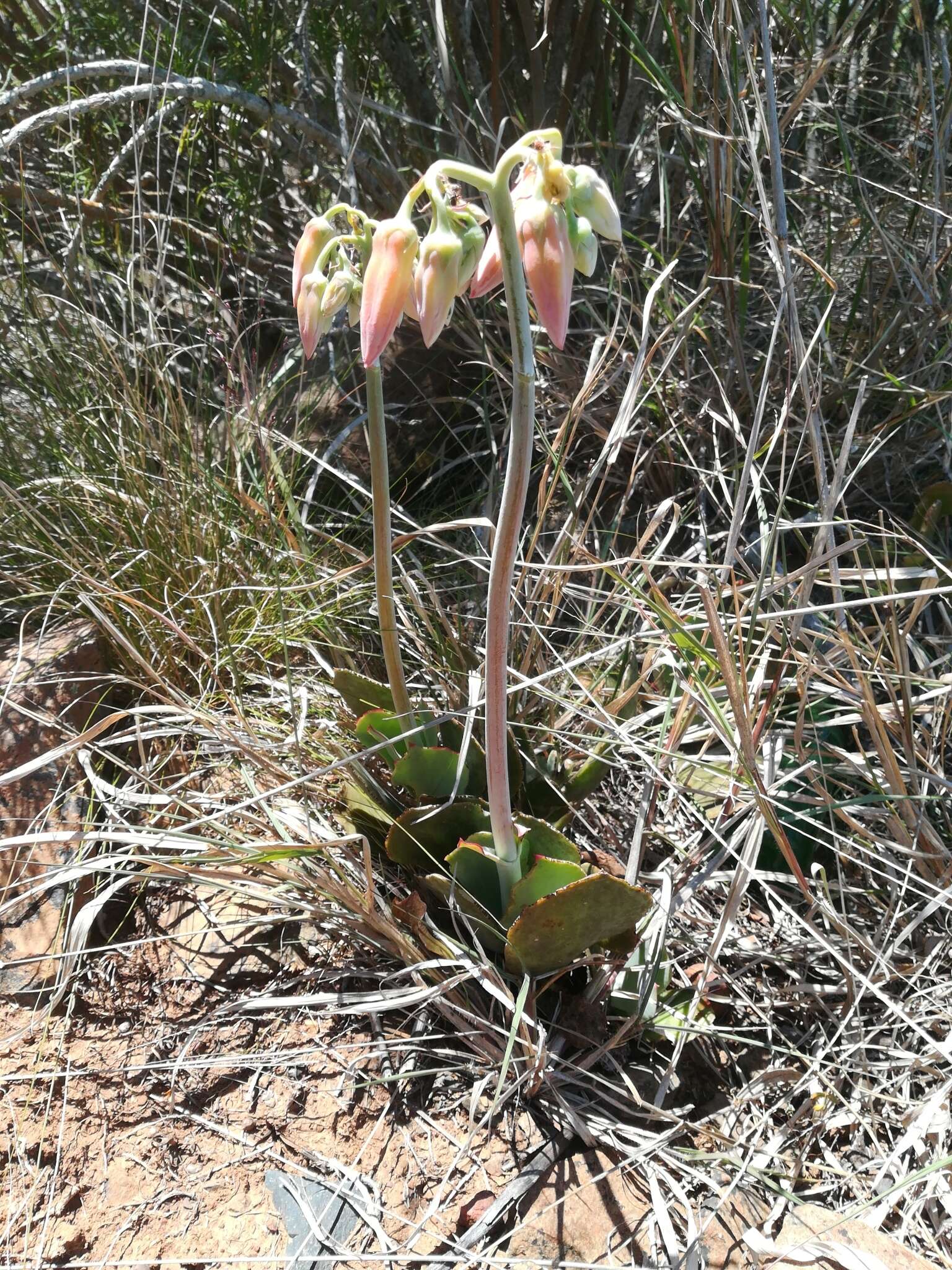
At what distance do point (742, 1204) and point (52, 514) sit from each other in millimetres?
1909

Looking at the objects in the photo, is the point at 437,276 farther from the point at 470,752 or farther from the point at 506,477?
the point at 470,752

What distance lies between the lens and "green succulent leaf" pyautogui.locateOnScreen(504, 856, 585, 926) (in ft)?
4.44

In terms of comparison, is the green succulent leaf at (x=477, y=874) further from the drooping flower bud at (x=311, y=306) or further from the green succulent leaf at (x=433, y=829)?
the drooping flower bud at (x=311, y=306)

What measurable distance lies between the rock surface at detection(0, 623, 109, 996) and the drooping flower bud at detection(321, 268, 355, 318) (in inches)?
35.2

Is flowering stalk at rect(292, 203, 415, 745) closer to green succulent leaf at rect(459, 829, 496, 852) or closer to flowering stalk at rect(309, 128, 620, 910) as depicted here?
flowering stalk at rect(309, 128, 620, 910)

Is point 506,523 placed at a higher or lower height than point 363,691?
higher

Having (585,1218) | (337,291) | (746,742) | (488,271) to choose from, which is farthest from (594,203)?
(585,1218)

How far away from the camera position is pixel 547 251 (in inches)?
37.4

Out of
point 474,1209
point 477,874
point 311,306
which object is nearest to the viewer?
point 311,306

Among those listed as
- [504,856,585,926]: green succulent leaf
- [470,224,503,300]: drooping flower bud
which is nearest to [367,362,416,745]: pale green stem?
[470,224,503,300]: drooping flower bud

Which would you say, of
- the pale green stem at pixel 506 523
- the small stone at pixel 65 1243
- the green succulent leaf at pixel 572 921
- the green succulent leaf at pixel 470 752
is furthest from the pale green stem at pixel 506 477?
the small stone at pixel 65 1243

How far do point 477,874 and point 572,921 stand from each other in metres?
0.21

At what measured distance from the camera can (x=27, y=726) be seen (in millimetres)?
1924

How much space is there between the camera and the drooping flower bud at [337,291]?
1249 mm
